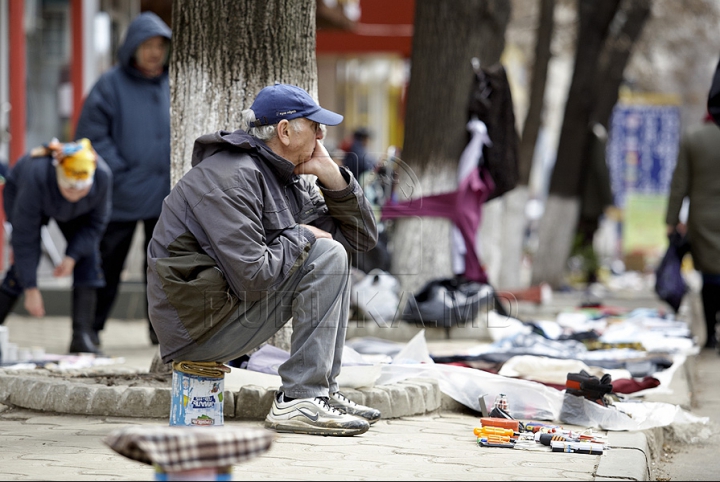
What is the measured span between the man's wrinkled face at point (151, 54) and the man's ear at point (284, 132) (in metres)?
3.62

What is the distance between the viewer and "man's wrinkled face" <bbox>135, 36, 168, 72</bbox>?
7.67 m

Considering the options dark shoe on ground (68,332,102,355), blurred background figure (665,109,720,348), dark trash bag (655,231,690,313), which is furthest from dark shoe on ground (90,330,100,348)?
dark trash bag (655,231,690,313)

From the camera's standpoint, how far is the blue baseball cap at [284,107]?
170 inches

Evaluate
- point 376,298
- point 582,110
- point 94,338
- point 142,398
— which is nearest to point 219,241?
point 142,398

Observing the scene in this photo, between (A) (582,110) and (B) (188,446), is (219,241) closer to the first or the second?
(B) (188,446)

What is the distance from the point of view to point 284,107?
14.1 feet

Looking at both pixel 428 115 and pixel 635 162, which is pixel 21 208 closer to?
pixel 428 115

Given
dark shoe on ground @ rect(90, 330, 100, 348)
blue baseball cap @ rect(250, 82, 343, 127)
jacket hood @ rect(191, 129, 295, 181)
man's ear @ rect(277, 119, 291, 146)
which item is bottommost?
dark shoe on ground @ rect(90, 330, 100, 348)

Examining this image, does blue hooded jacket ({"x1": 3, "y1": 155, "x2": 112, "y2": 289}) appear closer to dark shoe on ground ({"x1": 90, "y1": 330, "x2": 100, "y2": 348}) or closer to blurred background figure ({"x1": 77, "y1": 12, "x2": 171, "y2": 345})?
blurred background figure ({"x1": 77, "y1": 12, "x2": 171, "y2": 345})

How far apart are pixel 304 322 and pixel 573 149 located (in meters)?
11.1

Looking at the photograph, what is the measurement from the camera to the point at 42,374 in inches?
218

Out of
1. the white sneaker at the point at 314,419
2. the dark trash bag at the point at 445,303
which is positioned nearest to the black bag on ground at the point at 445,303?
the dark trash bag at the point at 445,303

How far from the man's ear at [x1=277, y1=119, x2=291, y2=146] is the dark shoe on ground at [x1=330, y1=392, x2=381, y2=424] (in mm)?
1131

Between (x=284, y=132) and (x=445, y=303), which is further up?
(x=284, y=132)
